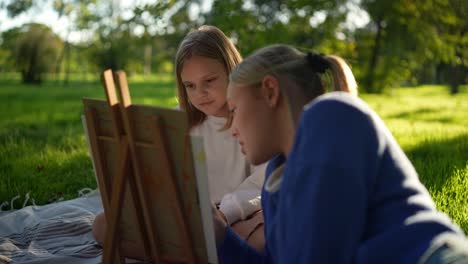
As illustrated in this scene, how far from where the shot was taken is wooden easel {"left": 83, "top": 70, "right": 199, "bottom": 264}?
2.11 metres

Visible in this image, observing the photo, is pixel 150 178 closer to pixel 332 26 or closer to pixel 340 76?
pixel 340 76

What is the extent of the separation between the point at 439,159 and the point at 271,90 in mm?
3420

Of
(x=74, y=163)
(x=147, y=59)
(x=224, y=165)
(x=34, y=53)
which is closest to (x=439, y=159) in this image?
(x=224, y=165)

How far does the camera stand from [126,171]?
2227mm

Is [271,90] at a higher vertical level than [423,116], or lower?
higher

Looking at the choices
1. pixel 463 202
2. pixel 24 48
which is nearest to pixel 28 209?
pixel 463 202

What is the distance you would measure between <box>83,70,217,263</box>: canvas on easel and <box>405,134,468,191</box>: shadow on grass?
226cm

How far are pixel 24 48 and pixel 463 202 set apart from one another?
2913 centimetres

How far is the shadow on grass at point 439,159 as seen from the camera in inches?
171

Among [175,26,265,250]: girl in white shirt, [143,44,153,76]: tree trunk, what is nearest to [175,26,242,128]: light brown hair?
[175,26,265,250]: girl in white shirt

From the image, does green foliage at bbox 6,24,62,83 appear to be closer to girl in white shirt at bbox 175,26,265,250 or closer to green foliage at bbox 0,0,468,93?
green foliage at bbox 0,0,468,93

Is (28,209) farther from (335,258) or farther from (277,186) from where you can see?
(335,258)

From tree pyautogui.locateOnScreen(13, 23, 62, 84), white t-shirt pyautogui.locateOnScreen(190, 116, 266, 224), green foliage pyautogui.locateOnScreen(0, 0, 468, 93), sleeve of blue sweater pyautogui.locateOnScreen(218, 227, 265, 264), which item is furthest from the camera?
tree pyautogui.locateOnScreen(13, 23, 62, 84)

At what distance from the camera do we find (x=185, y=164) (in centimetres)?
207
